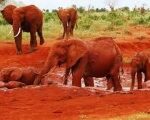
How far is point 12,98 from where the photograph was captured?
12.3m

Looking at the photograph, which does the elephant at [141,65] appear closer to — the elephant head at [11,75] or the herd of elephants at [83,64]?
the herd of elephants at [83,64]

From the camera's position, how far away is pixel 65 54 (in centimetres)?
1398

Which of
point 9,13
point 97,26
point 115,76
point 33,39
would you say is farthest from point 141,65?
point 97,26

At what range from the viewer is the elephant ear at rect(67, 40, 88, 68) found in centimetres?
1394

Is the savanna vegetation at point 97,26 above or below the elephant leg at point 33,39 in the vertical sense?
below

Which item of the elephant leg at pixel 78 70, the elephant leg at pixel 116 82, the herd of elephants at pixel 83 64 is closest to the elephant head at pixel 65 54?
the herd of elephants at pixel 83 64

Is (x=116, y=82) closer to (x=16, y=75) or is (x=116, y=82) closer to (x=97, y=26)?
(x=16, y=75)

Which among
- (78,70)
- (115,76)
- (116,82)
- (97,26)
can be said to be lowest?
(97,26)

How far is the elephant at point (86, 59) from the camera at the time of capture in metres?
13.9

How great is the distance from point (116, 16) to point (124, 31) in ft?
24.7

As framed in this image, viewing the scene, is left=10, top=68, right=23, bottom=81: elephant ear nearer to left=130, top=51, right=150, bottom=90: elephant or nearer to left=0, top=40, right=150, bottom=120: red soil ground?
left=0, top=40, right=150, bottom=120: red soil ground

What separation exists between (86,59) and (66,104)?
2968 millimetres

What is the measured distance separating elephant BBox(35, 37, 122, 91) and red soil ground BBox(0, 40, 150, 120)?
1173 mm

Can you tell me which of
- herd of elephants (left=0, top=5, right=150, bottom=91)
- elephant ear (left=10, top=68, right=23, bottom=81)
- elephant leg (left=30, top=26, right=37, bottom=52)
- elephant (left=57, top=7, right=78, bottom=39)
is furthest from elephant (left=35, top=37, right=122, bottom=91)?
elephant (left=57, top=7, right=78, bottom=39)
